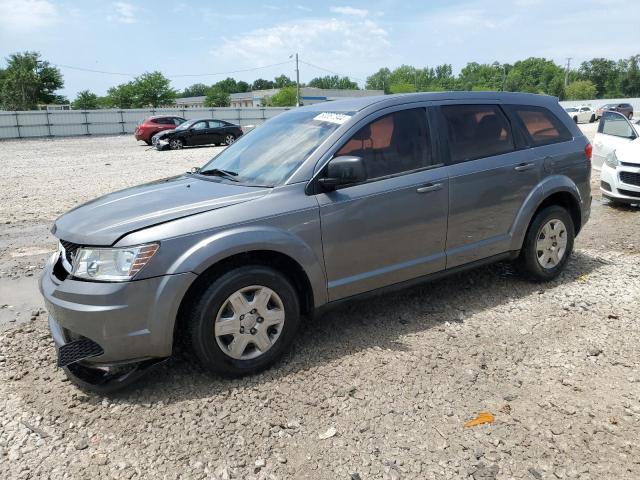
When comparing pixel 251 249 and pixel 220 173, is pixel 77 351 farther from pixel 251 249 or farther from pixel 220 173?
pixel 220 173

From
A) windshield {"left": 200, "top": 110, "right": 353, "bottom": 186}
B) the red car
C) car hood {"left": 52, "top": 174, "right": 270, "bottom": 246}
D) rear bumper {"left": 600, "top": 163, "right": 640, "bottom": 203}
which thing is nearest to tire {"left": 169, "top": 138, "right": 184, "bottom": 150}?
the red car

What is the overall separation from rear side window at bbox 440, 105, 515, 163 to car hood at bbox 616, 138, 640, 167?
474 cm

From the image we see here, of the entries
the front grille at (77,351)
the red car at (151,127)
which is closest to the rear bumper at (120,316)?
the front grille at (77,351)

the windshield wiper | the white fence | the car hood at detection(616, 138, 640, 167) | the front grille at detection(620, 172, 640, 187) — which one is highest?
the white fence

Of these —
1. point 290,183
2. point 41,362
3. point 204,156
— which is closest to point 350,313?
point 290,183

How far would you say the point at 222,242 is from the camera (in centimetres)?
317

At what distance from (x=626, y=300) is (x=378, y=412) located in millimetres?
2853

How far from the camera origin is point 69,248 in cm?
329

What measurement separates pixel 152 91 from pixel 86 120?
4028cm

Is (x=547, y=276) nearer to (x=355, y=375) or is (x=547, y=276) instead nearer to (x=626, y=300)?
(x=626, y=300)

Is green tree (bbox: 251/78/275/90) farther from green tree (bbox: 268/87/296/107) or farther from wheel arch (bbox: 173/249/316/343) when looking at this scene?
wheel arch (bbox: 173/249/316/343)

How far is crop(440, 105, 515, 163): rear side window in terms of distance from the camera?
4.32 m

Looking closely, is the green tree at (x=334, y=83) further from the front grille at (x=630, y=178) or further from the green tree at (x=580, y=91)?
the front grille at (x=630, y=178)

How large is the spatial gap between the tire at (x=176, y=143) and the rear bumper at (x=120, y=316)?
21013 mm
